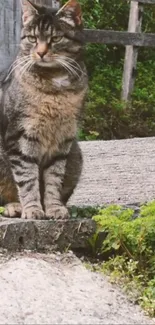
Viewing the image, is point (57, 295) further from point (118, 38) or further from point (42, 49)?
point (118, 38)

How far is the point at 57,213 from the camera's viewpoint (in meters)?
4.68

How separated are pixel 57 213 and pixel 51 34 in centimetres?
100

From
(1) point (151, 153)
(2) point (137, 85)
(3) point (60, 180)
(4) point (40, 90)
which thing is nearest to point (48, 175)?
(3) point (60, 180)

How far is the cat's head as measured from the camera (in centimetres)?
469

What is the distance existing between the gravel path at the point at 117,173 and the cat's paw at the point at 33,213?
3.67ft

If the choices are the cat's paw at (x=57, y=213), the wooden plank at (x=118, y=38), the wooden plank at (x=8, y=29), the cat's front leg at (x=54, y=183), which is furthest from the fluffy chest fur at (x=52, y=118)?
the wooden plank at (x=118, y=38)

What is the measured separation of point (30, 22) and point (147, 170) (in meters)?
2.72

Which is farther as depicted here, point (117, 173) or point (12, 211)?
point (117, 173)

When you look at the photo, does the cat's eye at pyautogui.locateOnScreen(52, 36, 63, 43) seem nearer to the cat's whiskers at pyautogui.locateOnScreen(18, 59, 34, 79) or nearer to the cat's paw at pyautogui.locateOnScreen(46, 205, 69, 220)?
the cat's whiskers at pyautogui.locateOnScreen(18, 59, 34, 79)

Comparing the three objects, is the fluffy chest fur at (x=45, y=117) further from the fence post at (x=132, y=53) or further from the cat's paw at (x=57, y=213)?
the fence post at (x=132, y=53)

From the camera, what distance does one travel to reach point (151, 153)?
25.7ft

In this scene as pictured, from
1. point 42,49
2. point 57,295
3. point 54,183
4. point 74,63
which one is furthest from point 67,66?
point 57,295

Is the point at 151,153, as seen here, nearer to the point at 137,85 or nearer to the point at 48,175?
the point at 48,175

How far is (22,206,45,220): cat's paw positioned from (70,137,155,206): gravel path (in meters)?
1.12
